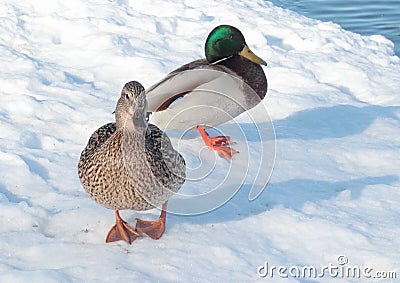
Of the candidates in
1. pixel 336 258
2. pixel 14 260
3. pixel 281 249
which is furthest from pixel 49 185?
pixel 336 258

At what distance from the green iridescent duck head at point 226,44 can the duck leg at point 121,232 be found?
2034 mm

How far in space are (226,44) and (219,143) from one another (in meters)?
0.79

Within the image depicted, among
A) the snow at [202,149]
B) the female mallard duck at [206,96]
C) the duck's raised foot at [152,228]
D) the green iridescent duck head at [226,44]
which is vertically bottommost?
→ the snow at [202,149]

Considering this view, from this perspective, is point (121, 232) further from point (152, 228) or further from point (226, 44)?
point (226, 44)

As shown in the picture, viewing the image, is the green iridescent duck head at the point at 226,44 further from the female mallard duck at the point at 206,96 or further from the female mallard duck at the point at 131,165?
the female mallard duck at the point at 131,165

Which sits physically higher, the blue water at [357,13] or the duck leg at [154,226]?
the duck leg at [154,226]

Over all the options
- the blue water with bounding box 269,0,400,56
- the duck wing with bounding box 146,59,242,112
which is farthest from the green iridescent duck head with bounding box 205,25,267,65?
the blue water with bounding box 269,0,400,56

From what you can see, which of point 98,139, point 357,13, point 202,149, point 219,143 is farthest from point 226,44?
point 357,13

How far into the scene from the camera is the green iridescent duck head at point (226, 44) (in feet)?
15.7

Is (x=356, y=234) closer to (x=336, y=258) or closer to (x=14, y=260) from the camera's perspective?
(x=336, y=258)

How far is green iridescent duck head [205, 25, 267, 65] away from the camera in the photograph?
15.7ft

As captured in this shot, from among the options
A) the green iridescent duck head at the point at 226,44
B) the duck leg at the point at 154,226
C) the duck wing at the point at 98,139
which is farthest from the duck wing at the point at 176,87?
the duck leg at the point at 154,226

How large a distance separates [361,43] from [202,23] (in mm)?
1965

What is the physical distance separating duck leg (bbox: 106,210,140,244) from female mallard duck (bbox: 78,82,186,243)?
18cm
